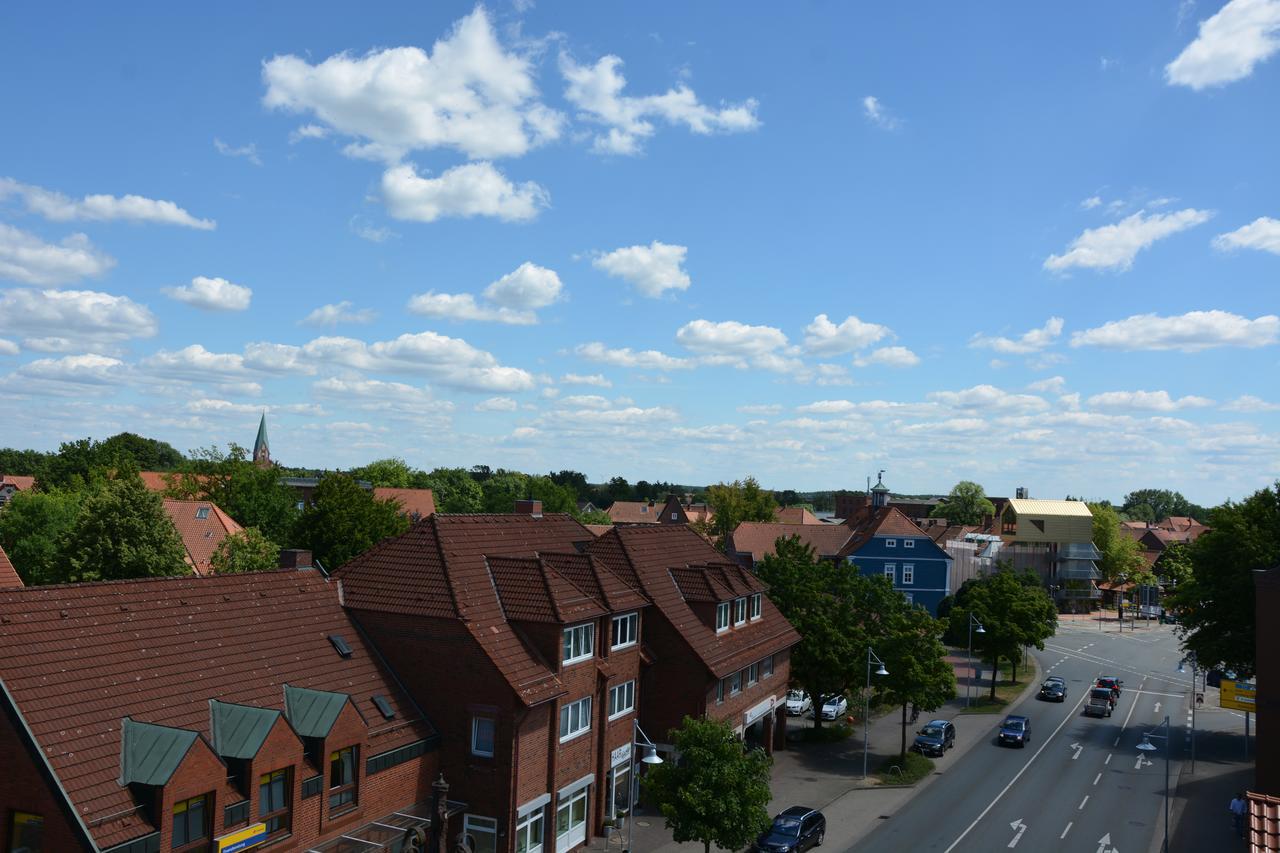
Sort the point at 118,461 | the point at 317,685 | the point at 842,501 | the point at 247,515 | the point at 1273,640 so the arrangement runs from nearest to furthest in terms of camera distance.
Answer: the point at 317,685
the point at 1273,640
the point at 247,515
the point at 118,461
the point at 842,501

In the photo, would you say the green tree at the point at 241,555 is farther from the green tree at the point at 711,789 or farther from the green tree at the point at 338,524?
the green tree at the point at 711,789

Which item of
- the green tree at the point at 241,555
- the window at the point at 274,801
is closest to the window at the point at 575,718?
the window at the point at 274,801

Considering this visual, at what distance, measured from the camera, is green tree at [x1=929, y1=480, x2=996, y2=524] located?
497 feet

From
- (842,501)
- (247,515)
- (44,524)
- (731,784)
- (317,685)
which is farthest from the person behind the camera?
(842,501)

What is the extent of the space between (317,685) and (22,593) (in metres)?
7.82

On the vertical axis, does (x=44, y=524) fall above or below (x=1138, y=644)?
above

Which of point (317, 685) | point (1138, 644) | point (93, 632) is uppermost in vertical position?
point (93, 632)

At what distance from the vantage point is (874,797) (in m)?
38.9

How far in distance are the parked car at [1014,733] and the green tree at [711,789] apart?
24.9 m

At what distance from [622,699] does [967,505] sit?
131675 mm

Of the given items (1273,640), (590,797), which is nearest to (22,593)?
(590,797)

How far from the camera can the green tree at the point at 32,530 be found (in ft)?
185

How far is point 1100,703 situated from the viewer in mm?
57031

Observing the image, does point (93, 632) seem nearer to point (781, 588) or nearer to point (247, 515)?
point (781, 588)
